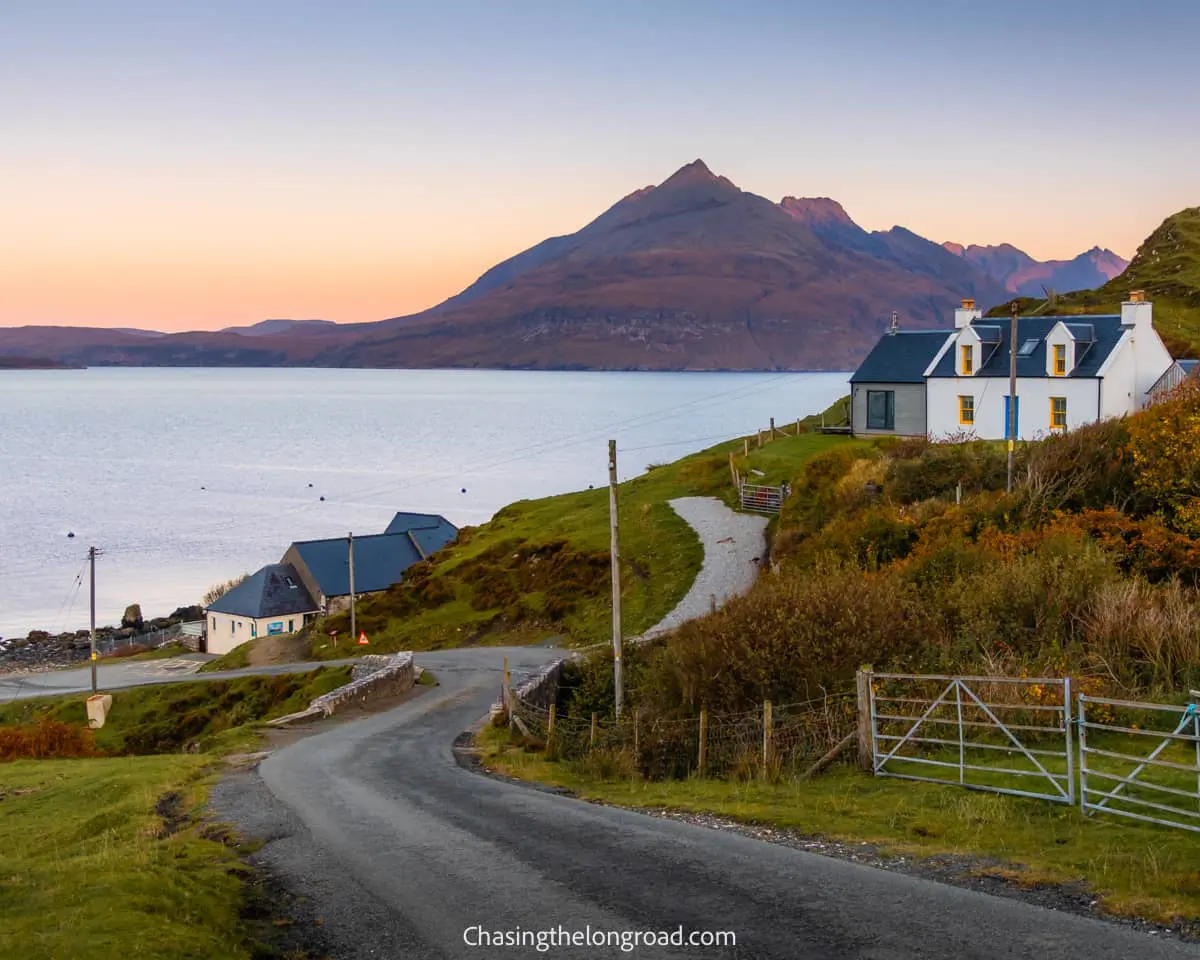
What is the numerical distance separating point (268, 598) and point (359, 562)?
22.1 feet

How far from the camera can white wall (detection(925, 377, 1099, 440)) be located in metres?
52.1

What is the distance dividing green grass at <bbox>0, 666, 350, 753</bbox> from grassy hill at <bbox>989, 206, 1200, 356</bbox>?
132ft

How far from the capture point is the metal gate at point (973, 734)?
15.9 metres

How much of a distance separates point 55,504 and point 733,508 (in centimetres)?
10356

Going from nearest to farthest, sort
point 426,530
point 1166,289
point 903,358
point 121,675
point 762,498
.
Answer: point 762,498, point 903,358, point 121,675, point 426,530, point 1166,289

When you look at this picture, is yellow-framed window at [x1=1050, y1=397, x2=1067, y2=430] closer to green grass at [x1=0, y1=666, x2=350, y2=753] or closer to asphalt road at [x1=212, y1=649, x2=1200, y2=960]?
green grass at [x1=0, y1=666, x2=350, y2=753]

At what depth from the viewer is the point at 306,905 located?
1251cm

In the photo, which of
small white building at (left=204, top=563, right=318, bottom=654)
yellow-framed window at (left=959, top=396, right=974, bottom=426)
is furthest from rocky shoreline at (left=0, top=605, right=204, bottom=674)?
yellow-framed window at (left=959, top=396, right=974, bottom=426)

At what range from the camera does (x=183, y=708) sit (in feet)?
152

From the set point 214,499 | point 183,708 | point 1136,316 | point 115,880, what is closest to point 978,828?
point 115,880

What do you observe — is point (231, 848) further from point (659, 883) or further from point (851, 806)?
point (851, 806)

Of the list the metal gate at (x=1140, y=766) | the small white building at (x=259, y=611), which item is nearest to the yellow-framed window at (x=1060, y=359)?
the metal gate at (x=1140, y=766)

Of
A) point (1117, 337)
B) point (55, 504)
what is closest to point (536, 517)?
point (1117, 337)

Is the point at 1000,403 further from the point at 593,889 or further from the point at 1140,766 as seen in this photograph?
the point at 593,889
